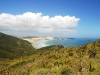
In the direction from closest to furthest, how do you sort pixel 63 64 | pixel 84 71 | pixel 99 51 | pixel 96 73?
pixel 96 73 < pixel 84 71 < pixel 63 64 < pixel 99 51

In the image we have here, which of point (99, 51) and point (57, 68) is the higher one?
point (99, 51)

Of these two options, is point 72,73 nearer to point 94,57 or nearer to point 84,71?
point 84,71

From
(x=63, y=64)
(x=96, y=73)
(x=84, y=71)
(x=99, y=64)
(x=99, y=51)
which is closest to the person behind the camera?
(x=96, y=73)

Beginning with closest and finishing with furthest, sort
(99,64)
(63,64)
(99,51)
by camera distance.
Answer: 1. (99,64)
2. (63,64)
3. (99,51)

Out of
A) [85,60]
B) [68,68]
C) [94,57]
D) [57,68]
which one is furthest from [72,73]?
[94,57]

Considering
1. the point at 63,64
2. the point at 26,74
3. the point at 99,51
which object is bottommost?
the point at 26,74

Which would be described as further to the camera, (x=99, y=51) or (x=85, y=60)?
(x=99, y=51)

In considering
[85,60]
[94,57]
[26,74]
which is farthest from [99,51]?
[26,74]

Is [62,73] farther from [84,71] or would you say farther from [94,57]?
[94,57]

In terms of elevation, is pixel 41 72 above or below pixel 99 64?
below
